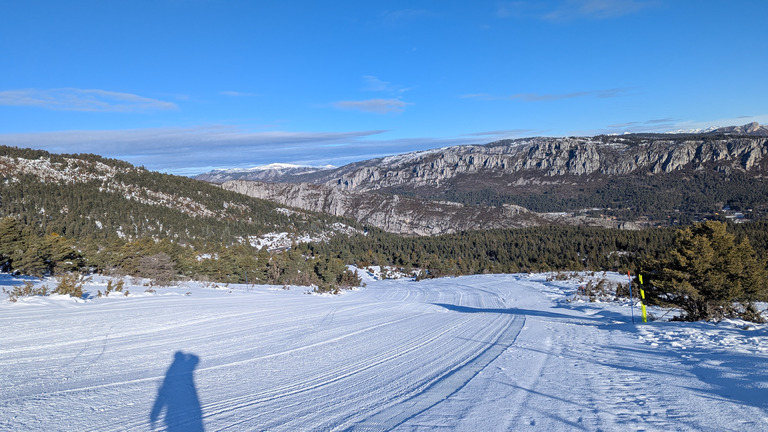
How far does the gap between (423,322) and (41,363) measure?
8039mm

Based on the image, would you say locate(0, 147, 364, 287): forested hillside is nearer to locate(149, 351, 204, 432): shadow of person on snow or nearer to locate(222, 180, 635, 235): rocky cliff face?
locate(149, 351, 204, 432): shadow of person on snow

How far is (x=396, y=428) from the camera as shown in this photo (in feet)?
11.7

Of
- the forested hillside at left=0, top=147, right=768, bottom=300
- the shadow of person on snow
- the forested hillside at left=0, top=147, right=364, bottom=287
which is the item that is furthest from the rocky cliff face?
the shadow of person on snow

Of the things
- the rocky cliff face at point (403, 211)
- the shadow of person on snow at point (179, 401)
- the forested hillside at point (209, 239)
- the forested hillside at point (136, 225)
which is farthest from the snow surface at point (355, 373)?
the rocky cliff face at point (403, 211)

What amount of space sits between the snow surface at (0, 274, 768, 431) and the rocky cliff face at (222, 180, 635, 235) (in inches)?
5023

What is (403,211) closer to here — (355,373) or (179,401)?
(355,373)

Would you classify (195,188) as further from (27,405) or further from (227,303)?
(27,405)

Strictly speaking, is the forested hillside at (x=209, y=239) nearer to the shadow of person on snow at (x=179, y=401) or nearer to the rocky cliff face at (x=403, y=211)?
the shadow of person on snow at (x=179, y=401)

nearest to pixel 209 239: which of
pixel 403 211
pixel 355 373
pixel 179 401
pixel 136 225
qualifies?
pixel 136 225

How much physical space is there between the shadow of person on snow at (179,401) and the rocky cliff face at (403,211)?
131 meters

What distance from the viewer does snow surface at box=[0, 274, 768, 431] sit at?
370cm

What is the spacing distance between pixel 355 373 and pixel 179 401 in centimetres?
231

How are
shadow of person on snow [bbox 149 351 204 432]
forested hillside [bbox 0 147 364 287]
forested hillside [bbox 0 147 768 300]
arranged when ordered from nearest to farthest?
1. shadow of person on snow [bbox 149 351 204 432]
2. forested hillside [bbox 0 147 364 287]
3. forested hillside [bbox 0 147 768 300]

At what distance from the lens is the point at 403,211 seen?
511ft
